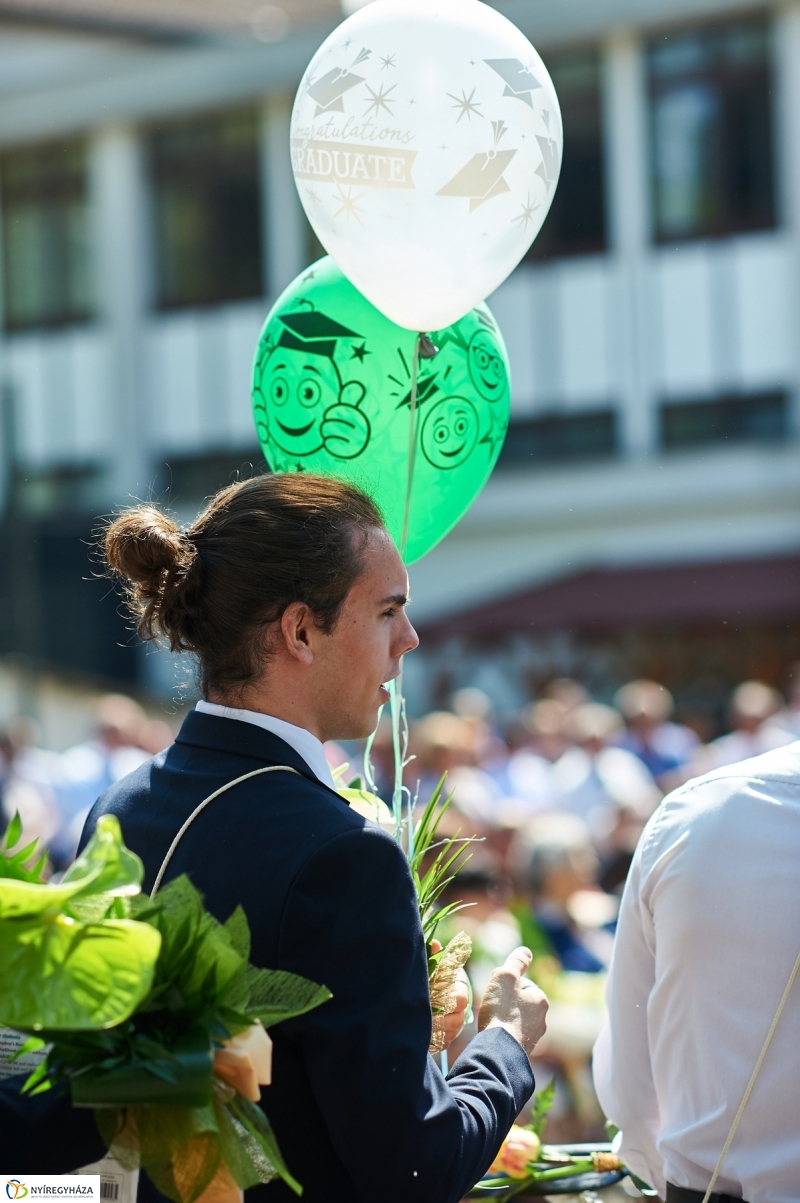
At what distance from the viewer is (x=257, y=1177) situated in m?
1.19

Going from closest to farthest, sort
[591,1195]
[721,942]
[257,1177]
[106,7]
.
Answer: [257,1177]
[721,942]
[591,1195]
[106,7]

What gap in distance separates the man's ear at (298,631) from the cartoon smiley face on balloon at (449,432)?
70 centimetres

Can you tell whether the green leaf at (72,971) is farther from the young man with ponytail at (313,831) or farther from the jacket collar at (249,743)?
the jacket collar at (249,743)

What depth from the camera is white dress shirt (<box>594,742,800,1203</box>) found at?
159cm

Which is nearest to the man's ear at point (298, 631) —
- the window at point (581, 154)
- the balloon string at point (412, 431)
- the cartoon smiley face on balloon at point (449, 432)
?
the balloon string at point (412, 431)

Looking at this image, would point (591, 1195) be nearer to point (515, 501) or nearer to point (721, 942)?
point (721, 942)

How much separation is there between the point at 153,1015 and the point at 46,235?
16727mm

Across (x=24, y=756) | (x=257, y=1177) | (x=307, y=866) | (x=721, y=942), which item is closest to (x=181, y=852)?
(x=307, y=866)

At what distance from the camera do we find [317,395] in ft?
6.82

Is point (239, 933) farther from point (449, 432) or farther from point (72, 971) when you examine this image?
point (449, 432)

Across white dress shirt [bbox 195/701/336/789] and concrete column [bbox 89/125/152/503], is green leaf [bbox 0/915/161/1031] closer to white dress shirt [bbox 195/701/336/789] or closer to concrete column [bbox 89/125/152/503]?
white dress shirt [bbox 195/701/336/789]

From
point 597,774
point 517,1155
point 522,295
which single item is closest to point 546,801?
point 597,774

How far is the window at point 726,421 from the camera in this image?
13609 millimetres

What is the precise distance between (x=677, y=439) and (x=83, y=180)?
754 centimetres
